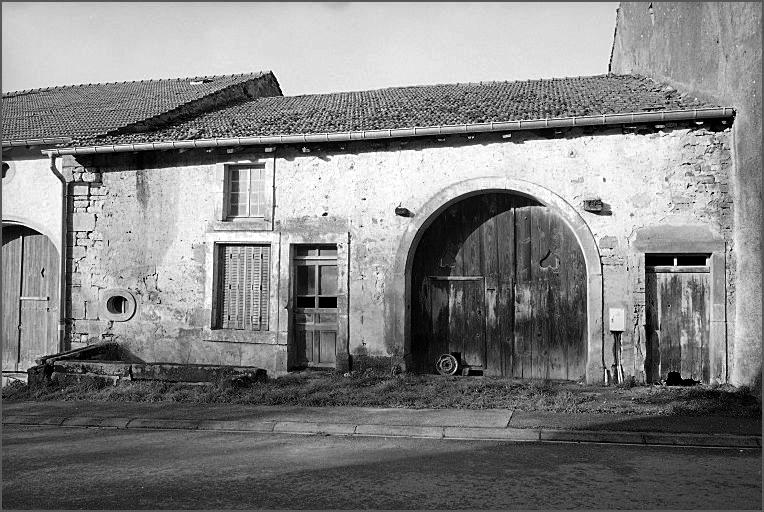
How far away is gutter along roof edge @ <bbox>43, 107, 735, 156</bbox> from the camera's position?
10.0m

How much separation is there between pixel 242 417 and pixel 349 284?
11.5 ft

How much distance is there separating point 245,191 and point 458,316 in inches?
170

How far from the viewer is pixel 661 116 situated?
1007 cm

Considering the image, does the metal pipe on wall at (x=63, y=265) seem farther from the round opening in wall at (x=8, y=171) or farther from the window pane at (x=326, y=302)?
the window pane at (x=326, y=302)

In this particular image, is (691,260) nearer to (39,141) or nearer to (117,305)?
(117,305)

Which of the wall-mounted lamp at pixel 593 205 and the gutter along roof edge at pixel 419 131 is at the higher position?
the gutter along roof edge at pixel 419 131

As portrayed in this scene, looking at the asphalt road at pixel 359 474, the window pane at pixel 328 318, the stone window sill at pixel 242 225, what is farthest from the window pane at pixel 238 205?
the asphalt road at pixel 359 474

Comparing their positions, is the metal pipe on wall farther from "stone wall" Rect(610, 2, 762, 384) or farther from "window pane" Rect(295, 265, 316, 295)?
"stone wall" Rect(610, 2, 762, 384)

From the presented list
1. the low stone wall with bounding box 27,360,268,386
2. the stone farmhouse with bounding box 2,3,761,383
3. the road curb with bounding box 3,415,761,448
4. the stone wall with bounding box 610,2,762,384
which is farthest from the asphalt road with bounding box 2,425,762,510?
the stone farmhouse with bounding box 2,3,761,383

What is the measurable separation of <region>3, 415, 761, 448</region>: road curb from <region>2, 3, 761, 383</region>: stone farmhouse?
2701 millimetres

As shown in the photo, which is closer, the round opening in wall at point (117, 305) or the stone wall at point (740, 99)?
the stone wall at point (740, 99)

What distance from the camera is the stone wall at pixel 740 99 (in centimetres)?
907

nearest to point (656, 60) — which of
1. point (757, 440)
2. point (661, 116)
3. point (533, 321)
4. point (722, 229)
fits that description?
point (661, 116)

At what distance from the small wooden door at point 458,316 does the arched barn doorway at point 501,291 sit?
2cm
